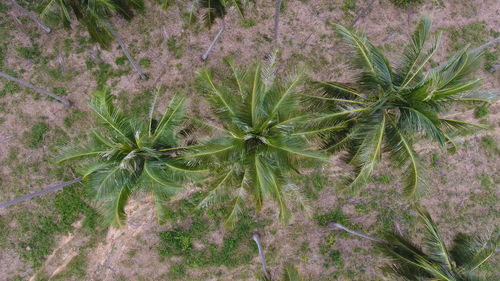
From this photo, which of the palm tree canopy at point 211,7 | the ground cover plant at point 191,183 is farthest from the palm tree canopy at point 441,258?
the palm tree canopy at point 211,7

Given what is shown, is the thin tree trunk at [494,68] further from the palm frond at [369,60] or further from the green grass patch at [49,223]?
the green grass patch at [49,223]

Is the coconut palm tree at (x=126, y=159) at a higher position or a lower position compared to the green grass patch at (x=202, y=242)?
higher

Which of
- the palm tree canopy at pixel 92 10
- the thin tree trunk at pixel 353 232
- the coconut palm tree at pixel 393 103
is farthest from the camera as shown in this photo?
the thin tree trunk at pixel 353 232

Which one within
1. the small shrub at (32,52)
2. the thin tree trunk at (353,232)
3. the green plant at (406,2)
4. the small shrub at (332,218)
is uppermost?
the small shrub at (32,52)

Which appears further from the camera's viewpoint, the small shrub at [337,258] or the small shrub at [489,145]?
the small shrub at [489,145]

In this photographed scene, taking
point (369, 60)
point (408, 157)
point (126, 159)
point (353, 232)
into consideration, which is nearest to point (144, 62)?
point (126, 159)

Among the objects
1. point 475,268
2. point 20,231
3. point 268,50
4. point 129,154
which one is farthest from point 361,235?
point 20,231
